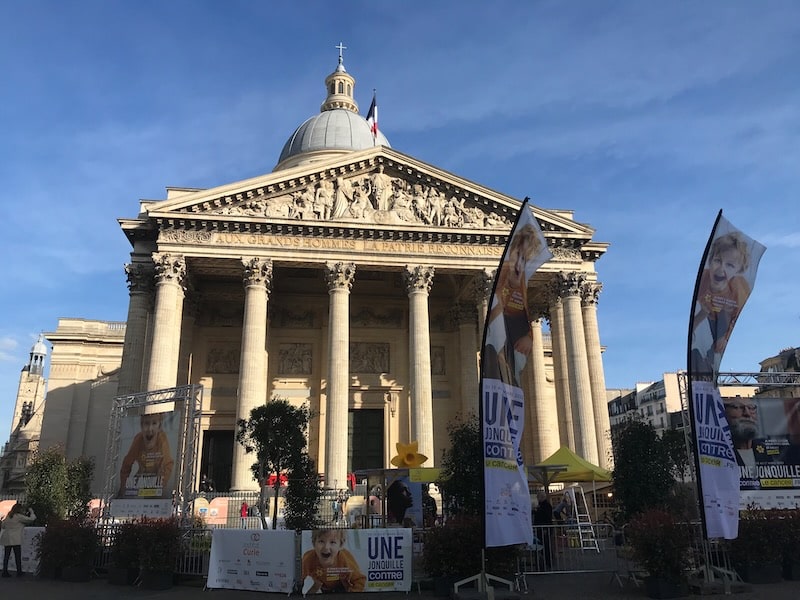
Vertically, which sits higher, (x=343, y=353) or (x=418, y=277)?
(x=418, y=277)

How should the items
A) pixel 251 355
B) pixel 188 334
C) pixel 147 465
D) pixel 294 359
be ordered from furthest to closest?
pixel 294 359
pixel 188 334
pixel 251 355
pixel 147 465

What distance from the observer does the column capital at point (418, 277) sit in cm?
2936

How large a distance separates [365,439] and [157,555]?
2016cm

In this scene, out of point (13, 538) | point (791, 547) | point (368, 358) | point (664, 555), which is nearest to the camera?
point (664, 555)

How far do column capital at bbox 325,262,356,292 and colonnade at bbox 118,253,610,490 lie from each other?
1.8 inches

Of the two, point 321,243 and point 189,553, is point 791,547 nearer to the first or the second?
point 189,553

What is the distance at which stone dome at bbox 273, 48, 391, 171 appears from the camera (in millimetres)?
49344

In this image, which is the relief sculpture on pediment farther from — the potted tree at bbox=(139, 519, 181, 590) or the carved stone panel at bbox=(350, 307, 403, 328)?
the potted tree at bbox=(139, 519, 181, 590)

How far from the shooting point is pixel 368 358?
3428 centimetres

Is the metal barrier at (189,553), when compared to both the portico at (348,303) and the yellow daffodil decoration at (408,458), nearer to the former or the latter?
the yellow daffodil decoration at (408,458)

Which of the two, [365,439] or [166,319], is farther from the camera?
[365,439]

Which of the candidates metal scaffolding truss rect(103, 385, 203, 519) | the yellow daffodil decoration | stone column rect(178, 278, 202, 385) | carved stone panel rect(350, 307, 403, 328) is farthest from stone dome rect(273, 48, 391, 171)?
metal scaffolding truss rect(103, 385, 203, 519)

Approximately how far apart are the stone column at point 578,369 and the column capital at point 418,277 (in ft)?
Result: 21.2

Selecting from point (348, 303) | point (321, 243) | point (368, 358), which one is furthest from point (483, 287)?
point (368, 358)
